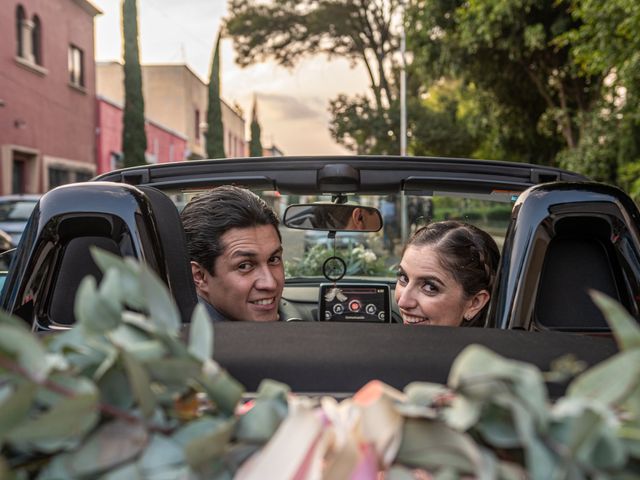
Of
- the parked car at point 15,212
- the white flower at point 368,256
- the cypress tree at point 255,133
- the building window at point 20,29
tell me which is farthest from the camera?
the cypress tree at point 255,133

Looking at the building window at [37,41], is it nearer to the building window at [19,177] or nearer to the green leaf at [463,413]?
the building window at [19,177]

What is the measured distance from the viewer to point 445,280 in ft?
10.2

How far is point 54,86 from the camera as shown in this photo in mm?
24531

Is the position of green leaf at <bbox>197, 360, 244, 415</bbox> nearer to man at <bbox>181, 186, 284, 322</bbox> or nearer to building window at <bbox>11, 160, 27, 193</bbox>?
man at <bbox>181, 186, 284, 322</bbox>

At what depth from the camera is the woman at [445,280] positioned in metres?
3.11

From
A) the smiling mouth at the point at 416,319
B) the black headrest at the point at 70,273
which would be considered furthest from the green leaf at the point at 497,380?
the smiling mouth at the point at 416,319

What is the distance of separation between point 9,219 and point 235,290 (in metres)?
12.5

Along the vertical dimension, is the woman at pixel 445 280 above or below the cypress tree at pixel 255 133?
below

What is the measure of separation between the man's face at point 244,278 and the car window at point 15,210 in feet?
40.6

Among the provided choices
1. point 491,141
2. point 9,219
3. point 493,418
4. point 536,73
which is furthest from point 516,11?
point 493,418

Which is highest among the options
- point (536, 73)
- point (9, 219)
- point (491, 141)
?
point (536, 73)

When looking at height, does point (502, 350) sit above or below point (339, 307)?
above

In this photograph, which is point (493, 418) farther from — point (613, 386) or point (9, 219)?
point (9, 219)

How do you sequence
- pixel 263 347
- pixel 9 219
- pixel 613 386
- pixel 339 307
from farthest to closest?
pixel 9 219
pixel 339 307
pixel 263 347
pixel 613 386
